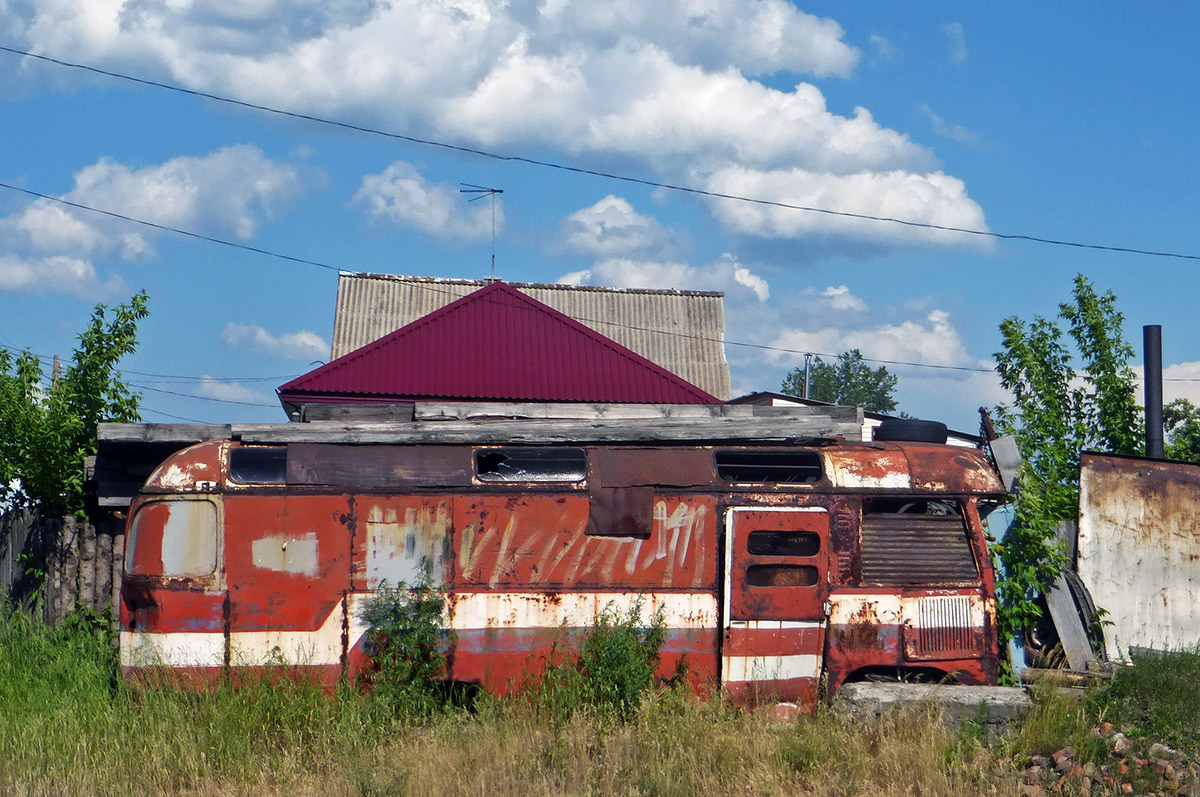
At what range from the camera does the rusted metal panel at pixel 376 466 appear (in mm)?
8828

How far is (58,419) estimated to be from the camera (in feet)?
39.6

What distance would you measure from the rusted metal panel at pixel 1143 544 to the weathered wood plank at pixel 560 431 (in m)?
3.50

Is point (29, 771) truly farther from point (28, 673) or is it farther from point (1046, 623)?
point (1046, 623)

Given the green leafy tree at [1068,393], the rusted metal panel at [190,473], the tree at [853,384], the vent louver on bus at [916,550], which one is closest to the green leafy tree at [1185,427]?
the green leafy tree at [1068,393]

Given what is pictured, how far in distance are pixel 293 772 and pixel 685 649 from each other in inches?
131

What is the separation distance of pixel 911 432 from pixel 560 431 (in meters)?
3.75

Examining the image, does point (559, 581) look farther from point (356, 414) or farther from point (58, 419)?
point (58, 419)

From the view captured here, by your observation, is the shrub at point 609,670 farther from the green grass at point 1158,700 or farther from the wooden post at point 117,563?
the wooden post at point 117,563

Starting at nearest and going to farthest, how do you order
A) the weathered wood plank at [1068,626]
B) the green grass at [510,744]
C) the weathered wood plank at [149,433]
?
the green grass at [510,744] < the weathered wood plank at [149,433] < the weathered wood plank at [1068,626]

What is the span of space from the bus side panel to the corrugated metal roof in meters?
22.4

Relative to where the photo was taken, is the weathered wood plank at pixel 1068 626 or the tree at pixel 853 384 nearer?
the weathered wood plank at pixel 1068 626

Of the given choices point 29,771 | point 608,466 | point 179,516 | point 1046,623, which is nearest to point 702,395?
point 1046,623

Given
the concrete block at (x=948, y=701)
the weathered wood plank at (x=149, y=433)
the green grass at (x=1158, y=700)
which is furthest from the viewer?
the weathered wood plank at (x=149, y=433)

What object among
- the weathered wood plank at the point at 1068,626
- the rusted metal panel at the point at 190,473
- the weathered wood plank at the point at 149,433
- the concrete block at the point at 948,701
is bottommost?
the concrete block at the point at 948,701
